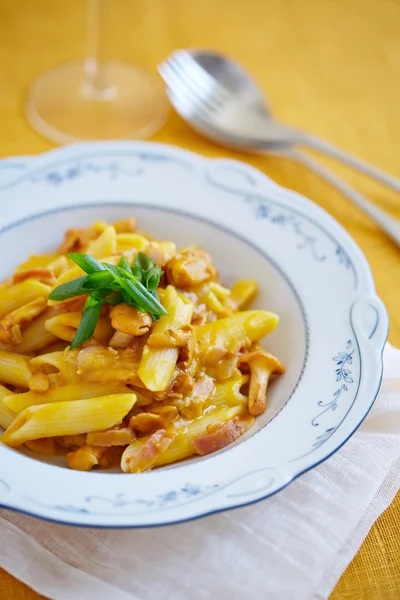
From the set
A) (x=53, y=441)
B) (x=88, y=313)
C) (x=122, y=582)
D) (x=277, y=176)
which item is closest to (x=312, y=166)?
(x=277, y=176)

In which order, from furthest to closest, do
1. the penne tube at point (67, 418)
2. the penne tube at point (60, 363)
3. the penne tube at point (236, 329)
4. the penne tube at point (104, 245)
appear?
the penne tube at point (104, 245), the penne tube at point (236, 329), the penne tube at point (60, 363), the penne tube at point (67, 418)

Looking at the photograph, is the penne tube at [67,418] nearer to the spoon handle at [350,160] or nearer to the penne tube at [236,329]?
the penne tube at [236,329]

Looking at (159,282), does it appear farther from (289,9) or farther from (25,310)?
(289,9)

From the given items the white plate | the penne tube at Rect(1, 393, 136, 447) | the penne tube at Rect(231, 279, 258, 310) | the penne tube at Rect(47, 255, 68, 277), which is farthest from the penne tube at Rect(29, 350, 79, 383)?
the penne tube at Rect(231, 279, 258, 310)

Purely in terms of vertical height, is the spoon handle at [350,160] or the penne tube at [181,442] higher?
the spoon handle at [350,160]

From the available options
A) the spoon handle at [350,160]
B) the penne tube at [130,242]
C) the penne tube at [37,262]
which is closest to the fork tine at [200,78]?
the spoon handle at [350,160]

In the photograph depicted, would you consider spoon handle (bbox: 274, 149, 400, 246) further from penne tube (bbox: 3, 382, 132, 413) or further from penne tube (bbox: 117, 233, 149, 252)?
penne tube (bbox: 3, 382, 132, 413)

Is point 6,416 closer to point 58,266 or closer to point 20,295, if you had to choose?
point 20,295
